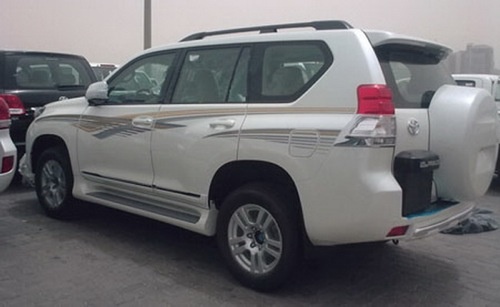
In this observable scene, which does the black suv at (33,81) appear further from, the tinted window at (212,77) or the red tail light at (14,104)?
the tinted window at (212,77)

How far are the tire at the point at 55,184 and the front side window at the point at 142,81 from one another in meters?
1.01

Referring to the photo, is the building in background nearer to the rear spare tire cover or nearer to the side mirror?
the rear spare tire cover

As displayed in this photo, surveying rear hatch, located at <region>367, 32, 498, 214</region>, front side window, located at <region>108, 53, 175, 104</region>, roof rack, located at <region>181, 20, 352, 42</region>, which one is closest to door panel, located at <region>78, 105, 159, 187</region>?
front side window, located at <region>108, 53, 175, 104</region>

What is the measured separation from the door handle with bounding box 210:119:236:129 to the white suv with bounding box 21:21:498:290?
0.01 metres

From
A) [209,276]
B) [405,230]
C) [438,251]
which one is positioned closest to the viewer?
[405,230]

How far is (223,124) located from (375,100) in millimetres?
1213

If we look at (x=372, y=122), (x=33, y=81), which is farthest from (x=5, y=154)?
(x=372, y=122)

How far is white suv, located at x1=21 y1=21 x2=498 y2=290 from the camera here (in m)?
3.36

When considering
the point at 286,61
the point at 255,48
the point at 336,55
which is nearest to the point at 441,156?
the point at 336,55

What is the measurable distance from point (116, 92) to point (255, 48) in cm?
171

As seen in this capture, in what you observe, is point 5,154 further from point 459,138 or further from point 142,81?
point 459,138

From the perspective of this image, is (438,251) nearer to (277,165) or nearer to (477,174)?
(477,174)

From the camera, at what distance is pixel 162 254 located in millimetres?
→ 4676

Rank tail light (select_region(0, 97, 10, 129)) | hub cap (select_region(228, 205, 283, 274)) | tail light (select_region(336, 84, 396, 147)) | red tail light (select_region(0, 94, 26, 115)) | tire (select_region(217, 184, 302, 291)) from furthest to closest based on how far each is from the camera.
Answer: red tail light (select_region(0, 94, 26, 115)) < tail light (select_region(0, 97, 10, 129)) < hub cap (select_region(228, 205, 283, 274)) < tire (select_region(217, 184, 302, 291)) < tail light (select_region(336, 84, 396, 147))
